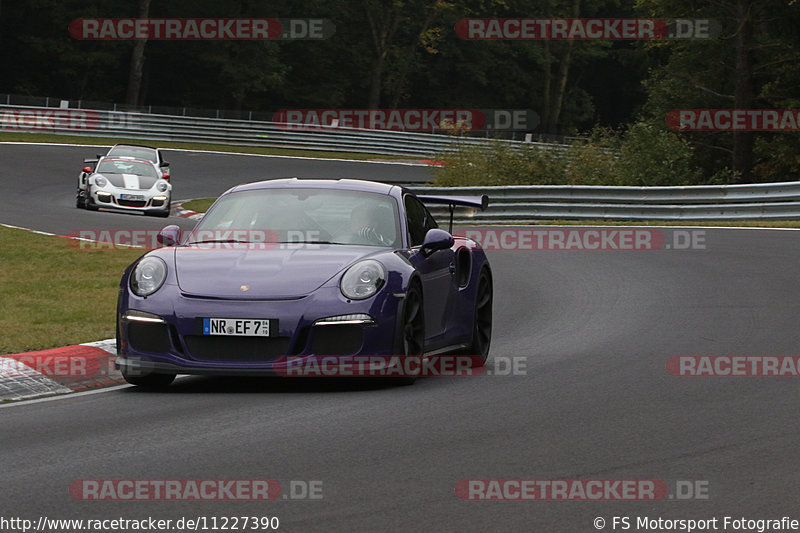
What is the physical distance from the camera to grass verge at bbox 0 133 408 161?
48537 millimetres

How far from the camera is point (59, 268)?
15.6 meters

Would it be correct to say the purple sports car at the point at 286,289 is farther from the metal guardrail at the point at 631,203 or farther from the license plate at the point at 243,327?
the metal guardrail at the point at 631,203

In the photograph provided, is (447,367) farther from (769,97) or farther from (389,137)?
(389,137)

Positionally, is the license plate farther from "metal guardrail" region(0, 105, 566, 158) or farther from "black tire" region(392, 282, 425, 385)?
"metal guardrail" region(0, 105, 566, 158)

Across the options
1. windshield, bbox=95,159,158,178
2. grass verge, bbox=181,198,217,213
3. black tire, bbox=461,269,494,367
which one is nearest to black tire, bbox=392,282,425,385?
black tire, bbox=461,269,494,367

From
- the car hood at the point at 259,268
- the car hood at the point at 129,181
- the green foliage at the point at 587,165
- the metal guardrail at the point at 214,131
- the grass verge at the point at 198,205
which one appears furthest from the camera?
the metal guardrail at the point at 214,131

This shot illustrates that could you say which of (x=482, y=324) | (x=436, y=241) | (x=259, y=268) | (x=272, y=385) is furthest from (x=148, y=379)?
(x=482, y=324)

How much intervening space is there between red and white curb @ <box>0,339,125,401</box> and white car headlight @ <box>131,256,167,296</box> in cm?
80

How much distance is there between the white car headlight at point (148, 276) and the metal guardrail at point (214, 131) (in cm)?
4206

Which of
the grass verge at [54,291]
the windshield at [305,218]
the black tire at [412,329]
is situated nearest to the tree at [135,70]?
the grass verge at [54,291]

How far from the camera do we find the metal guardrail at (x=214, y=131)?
5072 cm

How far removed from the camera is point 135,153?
3055cm

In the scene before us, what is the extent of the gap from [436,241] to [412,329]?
0.74 meters

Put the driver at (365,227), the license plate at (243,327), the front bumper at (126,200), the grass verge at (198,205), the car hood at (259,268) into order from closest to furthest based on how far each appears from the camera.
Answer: the license plate at (243,327) < the car hood at (259,268) < the driver at (365,227) < the front bumper at (126,200) < the grass verge at (198,205)
